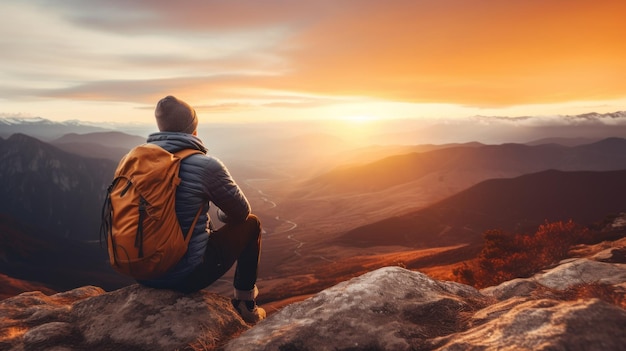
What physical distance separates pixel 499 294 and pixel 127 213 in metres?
8.54

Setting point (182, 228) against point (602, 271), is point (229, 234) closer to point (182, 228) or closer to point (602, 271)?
point (182, 228)

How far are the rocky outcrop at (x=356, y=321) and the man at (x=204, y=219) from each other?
0.44 metres

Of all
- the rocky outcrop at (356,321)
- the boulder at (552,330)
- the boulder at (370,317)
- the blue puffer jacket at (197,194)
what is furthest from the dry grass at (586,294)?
the blue puffer jacket at (197,194)

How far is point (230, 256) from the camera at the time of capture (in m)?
5.92

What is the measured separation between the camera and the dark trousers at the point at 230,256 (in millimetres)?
5812

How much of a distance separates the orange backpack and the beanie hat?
585 millimetres

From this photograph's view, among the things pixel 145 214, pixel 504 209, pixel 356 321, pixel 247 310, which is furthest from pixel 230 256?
pixel 504 209

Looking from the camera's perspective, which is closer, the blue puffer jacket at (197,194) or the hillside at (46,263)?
the blue puffer jacket at (197,194)

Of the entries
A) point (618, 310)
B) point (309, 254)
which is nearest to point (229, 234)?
point (618, 310)

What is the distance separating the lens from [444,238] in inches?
6024

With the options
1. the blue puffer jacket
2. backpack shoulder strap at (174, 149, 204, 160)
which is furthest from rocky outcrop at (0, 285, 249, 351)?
backpack shoulder strap at (174, 149, 204, 160)

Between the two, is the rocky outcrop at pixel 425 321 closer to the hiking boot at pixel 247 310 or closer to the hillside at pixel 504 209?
the hiking boot at pixel 247 310

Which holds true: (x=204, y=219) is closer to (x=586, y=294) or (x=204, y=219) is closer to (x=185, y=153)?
(x=185, y=153)

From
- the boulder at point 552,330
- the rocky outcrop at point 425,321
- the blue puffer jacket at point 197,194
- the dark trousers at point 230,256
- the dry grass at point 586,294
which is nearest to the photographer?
the boulder at point 552,330
